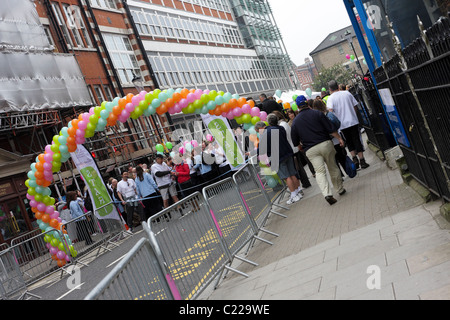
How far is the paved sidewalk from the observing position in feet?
16.0

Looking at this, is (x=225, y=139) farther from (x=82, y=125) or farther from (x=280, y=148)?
(x=280, y=148)

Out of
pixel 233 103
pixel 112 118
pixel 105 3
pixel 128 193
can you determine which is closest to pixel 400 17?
pixel 233 103

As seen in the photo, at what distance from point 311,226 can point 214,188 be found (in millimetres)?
1825

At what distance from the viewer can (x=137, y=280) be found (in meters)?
4.76

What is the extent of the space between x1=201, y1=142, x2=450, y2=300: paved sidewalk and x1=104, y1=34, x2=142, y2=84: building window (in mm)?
31064

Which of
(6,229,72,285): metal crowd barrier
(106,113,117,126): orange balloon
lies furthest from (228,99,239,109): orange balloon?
(6,229,72,285): metal crowd barrier

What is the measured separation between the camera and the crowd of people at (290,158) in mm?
10609

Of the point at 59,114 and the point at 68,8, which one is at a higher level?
the point at 68,8

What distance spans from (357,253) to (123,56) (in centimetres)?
3646

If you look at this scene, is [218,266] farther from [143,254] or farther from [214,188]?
[143,254]

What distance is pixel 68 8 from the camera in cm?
3500

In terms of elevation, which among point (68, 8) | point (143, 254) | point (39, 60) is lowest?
point (143, 254)

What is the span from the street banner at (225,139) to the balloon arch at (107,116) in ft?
1.12
